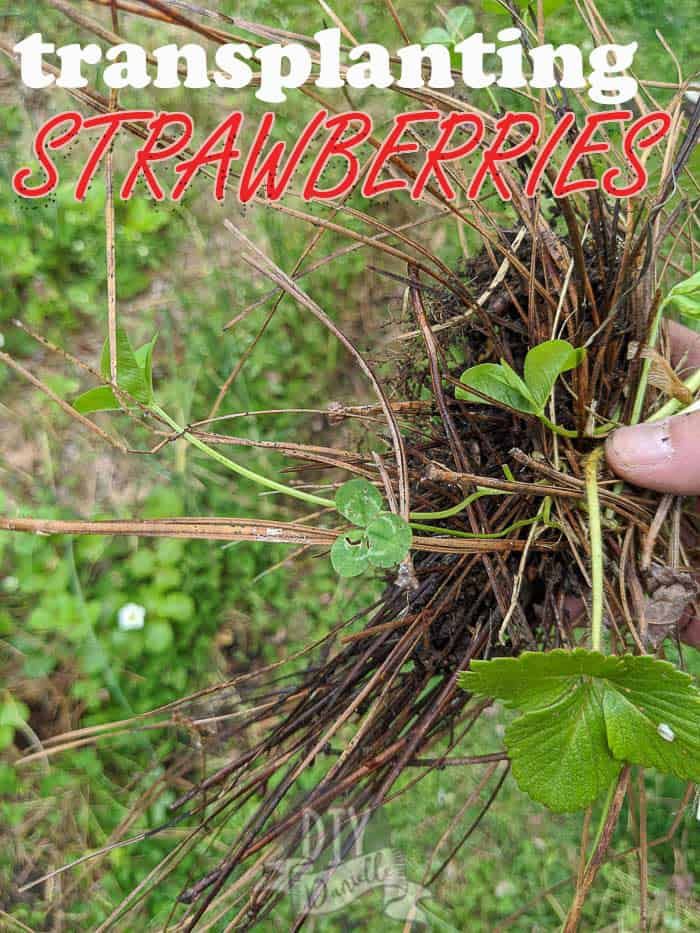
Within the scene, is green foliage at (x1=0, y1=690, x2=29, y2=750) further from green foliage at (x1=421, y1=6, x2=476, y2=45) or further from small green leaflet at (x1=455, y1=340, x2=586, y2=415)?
green foliage at (x1=421, y1=6, x2=476, y2=45)

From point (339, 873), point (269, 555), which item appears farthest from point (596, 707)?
point (269, 555)

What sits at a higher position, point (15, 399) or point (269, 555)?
point (15, 399)

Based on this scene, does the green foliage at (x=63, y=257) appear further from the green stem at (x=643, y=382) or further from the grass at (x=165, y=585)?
the green stem at (x=643, y=382)

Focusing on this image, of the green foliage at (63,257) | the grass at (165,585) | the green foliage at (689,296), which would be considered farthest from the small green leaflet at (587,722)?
the green foliage at (63,257)

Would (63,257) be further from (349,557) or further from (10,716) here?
(349,557)

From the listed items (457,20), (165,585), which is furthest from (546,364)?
(165,585)

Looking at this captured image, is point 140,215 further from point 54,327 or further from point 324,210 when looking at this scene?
point 324,210
